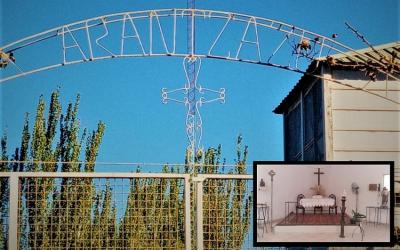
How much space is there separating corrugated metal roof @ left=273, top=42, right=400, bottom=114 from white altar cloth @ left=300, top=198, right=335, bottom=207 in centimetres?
185

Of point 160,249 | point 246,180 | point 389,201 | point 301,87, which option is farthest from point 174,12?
point 301,87

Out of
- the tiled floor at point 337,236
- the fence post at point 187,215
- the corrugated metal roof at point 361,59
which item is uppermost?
the corrugated metal roof at point 361,59

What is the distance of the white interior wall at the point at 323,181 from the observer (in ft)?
26.3

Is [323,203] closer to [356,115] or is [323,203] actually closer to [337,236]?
[337,236]

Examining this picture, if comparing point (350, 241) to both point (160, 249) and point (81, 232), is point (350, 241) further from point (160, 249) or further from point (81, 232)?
point (81, 232)

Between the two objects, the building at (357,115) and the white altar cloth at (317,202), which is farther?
the building at (357,115)

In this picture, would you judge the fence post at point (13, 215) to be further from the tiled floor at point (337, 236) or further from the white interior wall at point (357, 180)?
the white interior wall at point (357, 180)

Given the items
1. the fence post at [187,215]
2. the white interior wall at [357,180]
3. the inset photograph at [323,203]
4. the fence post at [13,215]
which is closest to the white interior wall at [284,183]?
the inset photograph at [323,203]

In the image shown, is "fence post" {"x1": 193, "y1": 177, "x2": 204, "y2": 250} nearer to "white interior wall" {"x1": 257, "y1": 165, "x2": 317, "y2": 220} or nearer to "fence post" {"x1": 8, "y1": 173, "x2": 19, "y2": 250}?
"white interior wall" {"x1": 257, "y1": 165, "x2": 317, "y2": 220}

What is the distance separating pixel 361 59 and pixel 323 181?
6.83ft

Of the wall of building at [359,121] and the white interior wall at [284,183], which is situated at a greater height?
the wall of building at [359,121]

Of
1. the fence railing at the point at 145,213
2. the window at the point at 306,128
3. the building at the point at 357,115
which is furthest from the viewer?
the window at the point at 306,128

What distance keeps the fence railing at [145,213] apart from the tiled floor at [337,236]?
44 centimetres

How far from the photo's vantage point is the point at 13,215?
7617 mm
